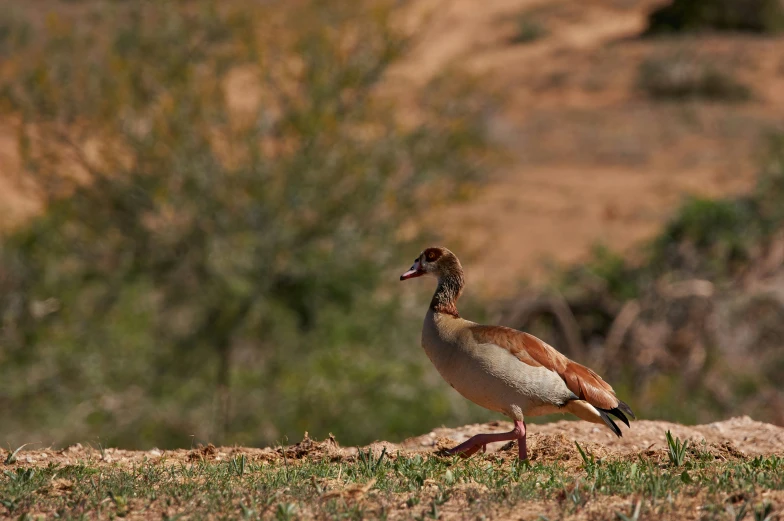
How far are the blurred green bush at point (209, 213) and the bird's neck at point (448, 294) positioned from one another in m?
5.72

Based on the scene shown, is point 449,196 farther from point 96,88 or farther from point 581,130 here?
point 581,130

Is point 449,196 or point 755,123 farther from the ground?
point 755,123

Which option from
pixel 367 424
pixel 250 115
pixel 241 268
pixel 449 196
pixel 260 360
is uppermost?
pixel 250 115

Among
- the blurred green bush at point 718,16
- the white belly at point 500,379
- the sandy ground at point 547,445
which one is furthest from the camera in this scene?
the blurred green bush at point 718,16

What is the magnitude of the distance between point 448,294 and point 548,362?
84cm

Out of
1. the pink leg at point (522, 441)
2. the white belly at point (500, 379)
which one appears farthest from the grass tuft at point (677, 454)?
the pink leg at point (522, 441)

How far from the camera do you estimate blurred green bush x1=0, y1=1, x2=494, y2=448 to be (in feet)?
41.5

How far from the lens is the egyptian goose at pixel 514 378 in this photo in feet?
19.1

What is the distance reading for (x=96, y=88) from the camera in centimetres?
1424

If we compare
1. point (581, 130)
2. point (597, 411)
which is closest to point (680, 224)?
point (597, 411)

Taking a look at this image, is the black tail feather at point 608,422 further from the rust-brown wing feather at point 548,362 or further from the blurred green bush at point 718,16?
the blurred green bush at point 718,16

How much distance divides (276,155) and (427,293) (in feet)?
8.87

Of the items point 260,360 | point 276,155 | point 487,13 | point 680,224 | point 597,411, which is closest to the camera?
point 597,411

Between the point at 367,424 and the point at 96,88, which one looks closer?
the point at 367,424
